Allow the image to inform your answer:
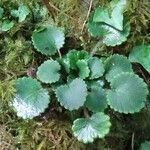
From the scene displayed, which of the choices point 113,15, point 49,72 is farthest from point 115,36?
point 49,72

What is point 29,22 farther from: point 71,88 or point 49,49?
point 71,88

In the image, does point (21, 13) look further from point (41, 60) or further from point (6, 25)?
point (41, 60)

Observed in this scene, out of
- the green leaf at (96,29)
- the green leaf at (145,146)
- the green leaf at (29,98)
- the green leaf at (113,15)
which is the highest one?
the green leaf at (113,15)

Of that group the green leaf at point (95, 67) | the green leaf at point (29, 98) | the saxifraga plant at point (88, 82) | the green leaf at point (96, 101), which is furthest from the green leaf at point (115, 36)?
the green leaf at point (29, 98)

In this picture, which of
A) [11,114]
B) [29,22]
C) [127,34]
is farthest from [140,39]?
[11,114]

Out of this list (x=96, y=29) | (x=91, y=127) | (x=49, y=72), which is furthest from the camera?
(x=96, y=29)

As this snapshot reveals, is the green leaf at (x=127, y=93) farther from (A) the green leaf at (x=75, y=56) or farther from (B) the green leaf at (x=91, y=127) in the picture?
(A) the green leaf at (x=75, y=56)
